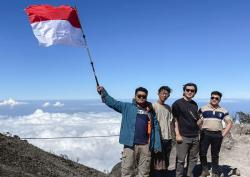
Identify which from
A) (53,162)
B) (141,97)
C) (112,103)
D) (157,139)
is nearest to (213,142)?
(157,139)

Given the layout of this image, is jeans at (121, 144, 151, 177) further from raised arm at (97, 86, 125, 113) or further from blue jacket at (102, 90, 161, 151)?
raised arm at (97, 86, 125, 113)

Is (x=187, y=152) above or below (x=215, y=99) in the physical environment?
below

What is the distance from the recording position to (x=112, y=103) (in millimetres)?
9297

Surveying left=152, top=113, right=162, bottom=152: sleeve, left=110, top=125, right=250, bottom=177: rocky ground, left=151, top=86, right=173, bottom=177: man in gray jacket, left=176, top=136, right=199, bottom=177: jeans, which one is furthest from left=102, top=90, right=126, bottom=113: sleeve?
left=110, top=125, right=250, bottom=177: rocky ground

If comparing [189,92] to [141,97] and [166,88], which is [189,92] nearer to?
[166,88]

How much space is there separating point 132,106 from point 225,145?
7.03m

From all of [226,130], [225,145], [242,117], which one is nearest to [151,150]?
[226,130]

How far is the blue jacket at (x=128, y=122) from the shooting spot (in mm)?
9250

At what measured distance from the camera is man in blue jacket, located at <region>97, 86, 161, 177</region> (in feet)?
30.5

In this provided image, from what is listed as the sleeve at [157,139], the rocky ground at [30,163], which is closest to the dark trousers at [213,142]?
the sleeve at [157,139]

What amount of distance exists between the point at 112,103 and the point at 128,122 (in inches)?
19.8

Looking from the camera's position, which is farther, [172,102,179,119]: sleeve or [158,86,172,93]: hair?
[172,102,179,119]: sleeve

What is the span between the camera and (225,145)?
15.4 metres

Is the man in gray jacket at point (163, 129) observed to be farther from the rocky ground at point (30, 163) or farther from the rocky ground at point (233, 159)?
the rocky ground at point (30, 163)
